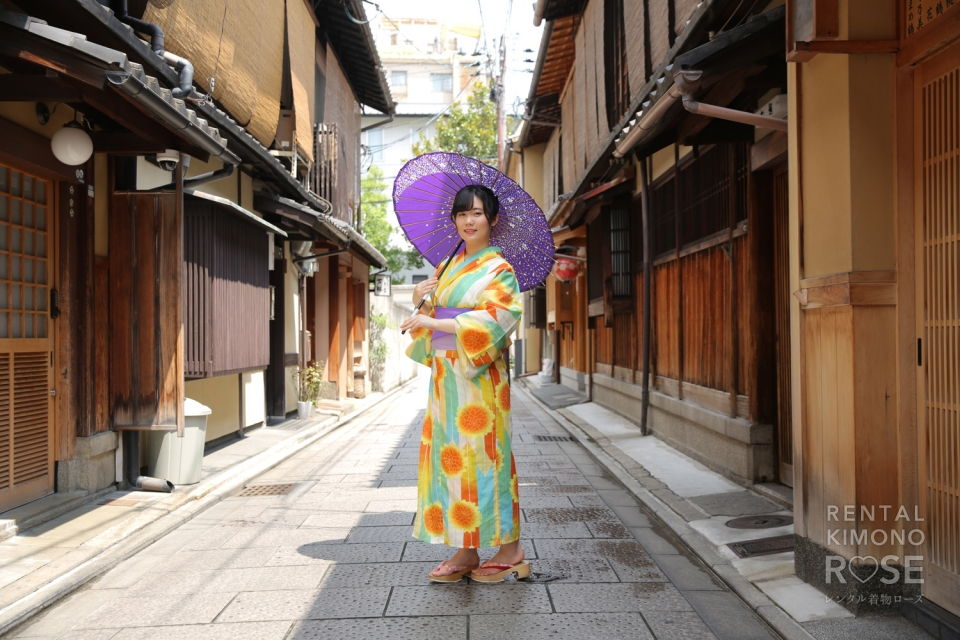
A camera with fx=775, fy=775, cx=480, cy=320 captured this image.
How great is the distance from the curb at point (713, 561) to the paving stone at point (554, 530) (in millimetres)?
744

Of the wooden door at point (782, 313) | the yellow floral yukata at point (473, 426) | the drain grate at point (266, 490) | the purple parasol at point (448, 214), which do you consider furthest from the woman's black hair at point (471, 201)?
the drain grate at point (266, 490)

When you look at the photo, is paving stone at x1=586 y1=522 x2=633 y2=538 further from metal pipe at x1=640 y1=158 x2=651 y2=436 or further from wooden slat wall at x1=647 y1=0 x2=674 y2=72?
wooden slat wall at x1=647 y1=0 x2=674 y2=72

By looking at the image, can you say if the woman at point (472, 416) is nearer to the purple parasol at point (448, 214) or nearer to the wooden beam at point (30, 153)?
the purple parasol at point (448, 214)

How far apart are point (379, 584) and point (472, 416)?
1.25m

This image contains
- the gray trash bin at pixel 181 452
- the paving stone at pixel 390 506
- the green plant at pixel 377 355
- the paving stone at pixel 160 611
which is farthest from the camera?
the green plant at pixel 377 355

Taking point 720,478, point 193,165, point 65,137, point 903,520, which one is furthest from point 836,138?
point 193,165

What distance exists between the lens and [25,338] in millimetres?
6805

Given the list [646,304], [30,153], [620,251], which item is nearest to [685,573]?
[30,153]

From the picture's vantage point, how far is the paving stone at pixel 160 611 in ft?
14.5

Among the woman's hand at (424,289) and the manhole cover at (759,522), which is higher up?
the woman's hand at (424,289)

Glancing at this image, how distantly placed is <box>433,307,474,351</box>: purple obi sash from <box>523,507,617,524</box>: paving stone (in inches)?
97.5

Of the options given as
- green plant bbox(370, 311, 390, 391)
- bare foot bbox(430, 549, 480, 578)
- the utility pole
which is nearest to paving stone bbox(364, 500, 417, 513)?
bare foot bbox(430, 549, 480, 578)

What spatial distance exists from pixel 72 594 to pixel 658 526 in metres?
4.52

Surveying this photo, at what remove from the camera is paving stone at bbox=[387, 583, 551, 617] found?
4.50m
